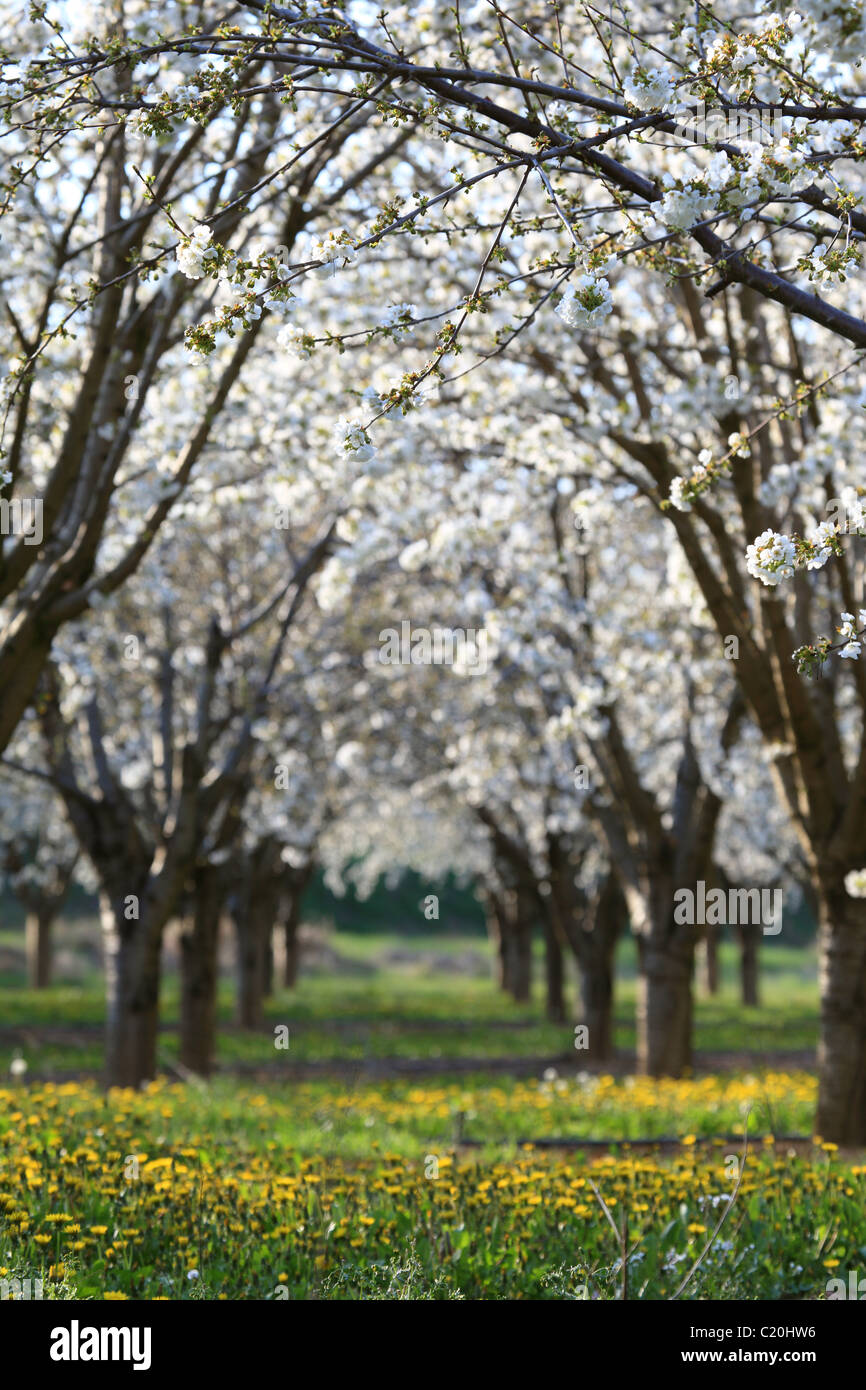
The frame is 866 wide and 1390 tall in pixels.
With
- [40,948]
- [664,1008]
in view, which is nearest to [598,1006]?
[664,1008]

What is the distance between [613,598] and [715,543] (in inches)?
293

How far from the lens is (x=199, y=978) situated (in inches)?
551

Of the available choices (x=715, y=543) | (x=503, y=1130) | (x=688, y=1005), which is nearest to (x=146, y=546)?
(x=715, y=543)

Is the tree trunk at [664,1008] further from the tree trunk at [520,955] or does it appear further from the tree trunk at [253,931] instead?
the tree trunk at [520,955]

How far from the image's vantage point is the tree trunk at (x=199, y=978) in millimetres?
14008

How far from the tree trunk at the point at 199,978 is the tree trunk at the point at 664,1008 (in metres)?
4.72

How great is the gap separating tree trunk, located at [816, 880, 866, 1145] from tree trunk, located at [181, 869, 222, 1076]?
25.4ft

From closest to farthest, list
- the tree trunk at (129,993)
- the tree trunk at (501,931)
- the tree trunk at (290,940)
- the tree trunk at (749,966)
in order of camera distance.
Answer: the tree trunk at (129,993)
the tree trunk at (749,966)
the tree trunk at (290,940)
the tree trunk at (501,931)

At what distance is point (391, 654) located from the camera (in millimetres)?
Answer: 15742

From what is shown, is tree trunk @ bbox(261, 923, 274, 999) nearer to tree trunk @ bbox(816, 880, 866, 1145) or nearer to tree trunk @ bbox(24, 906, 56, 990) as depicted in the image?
tree trunk @ bbox(24, 906, 56, 990)

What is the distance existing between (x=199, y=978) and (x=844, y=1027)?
8.05 metres
